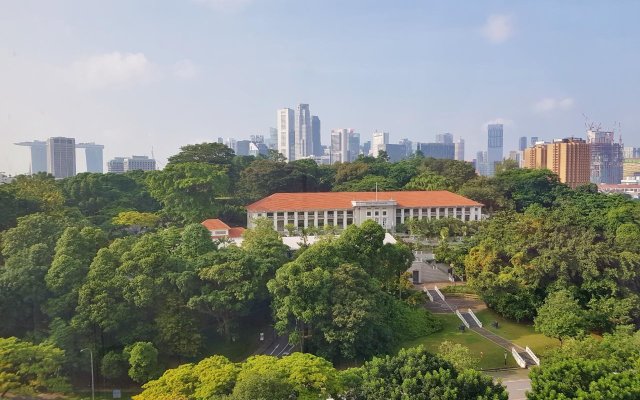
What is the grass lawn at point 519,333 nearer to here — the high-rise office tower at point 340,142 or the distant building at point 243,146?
the distant building at point 243,146

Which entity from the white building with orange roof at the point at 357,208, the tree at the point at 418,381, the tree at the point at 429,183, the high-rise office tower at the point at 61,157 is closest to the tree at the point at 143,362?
the tree at the point at 418,381

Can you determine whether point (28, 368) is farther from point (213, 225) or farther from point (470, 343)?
point (470, 343)

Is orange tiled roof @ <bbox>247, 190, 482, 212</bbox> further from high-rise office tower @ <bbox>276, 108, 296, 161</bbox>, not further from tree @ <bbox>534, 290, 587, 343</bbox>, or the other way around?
high-rise office tower @ <bbox>276, 108, 296, 161</bbox>

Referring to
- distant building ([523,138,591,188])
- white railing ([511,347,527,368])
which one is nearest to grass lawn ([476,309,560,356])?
white railing ([511,347,527,368])

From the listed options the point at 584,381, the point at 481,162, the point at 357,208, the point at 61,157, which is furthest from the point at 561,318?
the point at 481,162

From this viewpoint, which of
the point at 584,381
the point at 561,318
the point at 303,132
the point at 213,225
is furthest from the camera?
the point at 303,132
